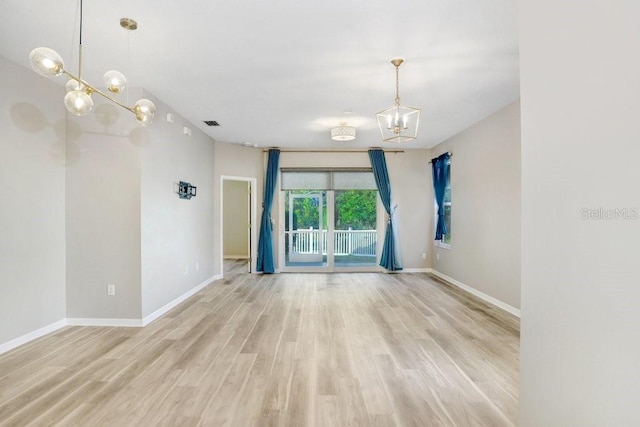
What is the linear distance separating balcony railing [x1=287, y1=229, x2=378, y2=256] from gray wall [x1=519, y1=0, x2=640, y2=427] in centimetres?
595

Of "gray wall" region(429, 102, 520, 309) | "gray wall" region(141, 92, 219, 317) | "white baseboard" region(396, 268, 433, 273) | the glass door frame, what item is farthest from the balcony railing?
"gray wall" region(141, 92, 219, 317)

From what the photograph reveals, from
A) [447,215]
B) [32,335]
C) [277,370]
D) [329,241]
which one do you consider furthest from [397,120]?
[32,335]

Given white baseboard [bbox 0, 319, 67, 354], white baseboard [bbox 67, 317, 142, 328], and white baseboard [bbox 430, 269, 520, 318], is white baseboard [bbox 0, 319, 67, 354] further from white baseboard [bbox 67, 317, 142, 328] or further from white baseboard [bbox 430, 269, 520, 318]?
white baseboard [bbox 430, 269, 520, 318]

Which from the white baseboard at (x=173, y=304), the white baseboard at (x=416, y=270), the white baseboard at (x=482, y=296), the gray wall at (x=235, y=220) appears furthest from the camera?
the gray wall at (x=235, y=220)

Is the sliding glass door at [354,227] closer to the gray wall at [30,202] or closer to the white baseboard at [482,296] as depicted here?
the white baseboard at [482,296]

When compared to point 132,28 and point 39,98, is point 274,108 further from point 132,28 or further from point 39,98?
point 39,98

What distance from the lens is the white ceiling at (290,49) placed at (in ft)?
7.70

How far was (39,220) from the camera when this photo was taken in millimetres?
3396

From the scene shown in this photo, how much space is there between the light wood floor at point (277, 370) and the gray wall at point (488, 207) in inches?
25.2

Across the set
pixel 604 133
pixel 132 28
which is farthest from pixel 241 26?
pixel 604 133

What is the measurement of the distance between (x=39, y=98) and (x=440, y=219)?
6.59m

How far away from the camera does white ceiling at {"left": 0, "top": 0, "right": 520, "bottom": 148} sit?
2346 mm

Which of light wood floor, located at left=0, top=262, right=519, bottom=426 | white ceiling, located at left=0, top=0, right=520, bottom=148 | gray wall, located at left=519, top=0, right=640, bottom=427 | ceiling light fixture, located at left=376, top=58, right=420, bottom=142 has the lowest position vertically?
light wood floor, located at left=0, top=262, right=519, bottom=426

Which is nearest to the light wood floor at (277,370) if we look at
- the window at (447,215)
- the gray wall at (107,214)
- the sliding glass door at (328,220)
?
the gray wall at (107,214)
